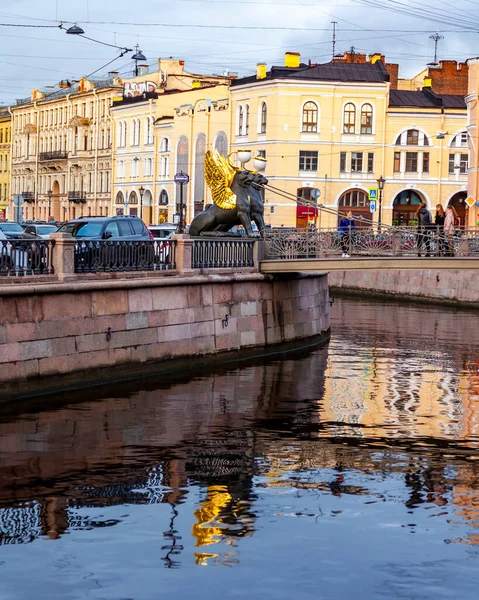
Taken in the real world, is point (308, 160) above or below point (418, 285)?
above

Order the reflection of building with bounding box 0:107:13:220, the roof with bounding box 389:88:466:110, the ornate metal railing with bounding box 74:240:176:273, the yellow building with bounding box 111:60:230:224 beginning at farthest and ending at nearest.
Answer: the reflection of building with bounding box 0:107:13:220 → the yellow building with bounding box 111:60:230:224 → the roof with bounding box 389:88:466:110 → the ornate metal railing with bounding box 74:240:176:273

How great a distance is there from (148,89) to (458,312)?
49444mm

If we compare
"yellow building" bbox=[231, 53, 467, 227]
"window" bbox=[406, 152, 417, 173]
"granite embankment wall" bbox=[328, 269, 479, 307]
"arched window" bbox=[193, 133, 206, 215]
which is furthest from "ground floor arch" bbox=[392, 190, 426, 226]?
"granite embankment wall" bbox=[328, 269, 479, 307]

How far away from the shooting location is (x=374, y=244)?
26.8 metres

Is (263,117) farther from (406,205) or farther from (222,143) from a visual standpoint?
(406,205)

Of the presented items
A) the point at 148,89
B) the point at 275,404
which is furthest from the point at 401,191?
the point at 275,404

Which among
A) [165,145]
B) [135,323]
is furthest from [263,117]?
[135,323]

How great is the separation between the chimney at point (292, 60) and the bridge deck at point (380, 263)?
45.0m

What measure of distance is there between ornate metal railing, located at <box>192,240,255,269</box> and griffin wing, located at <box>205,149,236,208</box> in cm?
96

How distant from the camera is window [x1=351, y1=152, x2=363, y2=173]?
226ft

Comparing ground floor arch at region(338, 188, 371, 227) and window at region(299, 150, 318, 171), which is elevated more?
window at region(299, 150, 318, 171)

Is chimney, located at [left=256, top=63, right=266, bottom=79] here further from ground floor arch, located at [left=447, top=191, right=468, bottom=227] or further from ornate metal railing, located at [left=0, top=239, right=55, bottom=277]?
ornate metal railing, located at [left=0, top=239, right=55, bottom=277]

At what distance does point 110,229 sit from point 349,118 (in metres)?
42.9

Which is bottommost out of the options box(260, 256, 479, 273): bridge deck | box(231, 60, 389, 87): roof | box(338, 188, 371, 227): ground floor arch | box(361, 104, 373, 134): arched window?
box(260, 256, 479, 273): bridge deck
